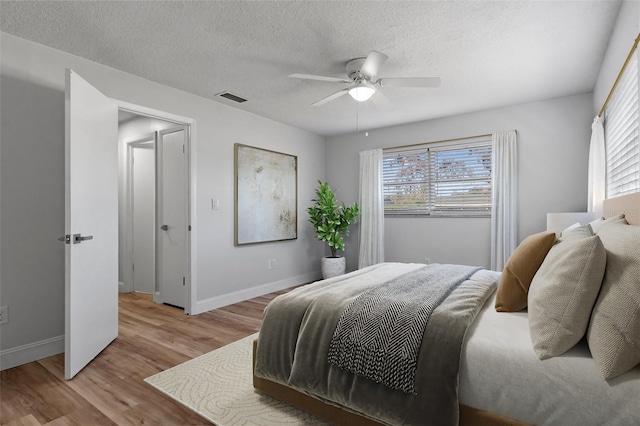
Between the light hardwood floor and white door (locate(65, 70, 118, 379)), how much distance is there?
0.17 meters

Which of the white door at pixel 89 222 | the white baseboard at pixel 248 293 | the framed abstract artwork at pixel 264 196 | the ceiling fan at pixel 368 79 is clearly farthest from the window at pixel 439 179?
the white door at pixel 89 222

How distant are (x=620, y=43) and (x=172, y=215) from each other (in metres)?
4.46

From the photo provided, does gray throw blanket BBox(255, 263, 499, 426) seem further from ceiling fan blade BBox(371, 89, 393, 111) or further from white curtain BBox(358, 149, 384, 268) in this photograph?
white curtain BBox(358, 149, 384, 268)

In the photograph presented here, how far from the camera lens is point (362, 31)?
244 centimetres

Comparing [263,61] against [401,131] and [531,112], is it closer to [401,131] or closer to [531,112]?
[401,131]

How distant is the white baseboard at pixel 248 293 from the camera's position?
3.84 m

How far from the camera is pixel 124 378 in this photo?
2.28 metres

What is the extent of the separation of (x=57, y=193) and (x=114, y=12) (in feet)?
4.98

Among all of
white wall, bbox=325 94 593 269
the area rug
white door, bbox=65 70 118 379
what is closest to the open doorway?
white door, bbox=65 70 118 379

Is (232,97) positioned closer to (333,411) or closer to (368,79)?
(368,79)

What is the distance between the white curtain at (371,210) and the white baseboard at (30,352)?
12.7 feet

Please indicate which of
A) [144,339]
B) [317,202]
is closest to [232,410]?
[144,339]

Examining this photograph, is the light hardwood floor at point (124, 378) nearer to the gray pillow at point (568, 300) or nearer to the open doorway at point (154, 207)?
the open doorway at point (154, 207)

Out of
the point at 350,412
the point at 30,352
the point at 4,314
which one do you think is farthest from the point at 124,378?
the point at 350,412
